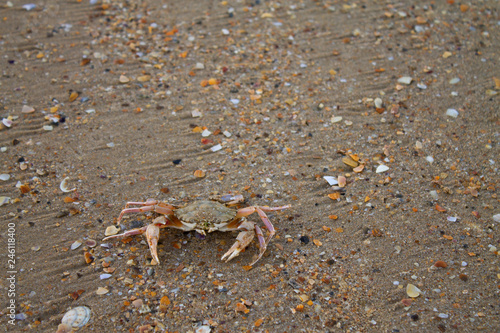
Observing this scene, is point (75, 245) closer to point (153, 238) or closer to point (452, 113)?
point (153, 238)

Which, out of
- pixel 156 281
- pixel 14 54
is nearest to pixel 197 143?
pixel 156 281

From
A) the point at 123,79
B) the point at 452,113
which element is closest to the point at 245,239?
the point at 123,79

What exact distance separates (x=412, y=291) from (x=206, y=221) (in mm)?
1899

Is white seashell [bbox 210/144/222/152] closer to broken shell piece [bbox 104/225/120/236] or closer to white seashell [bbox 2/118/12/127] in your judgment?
broken shell piece [bbox 104/225/120/236]

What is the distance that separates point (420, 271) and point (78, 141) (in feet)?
12.8

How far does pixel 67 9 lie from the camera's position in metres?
6.37

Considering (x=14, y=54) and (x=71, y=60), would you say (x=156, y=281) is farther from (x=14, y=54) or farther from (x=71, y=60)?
(x=14, y=54)

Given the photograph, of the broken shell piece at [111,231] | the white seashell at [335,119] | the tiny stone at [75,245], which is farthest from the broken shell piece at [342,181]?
the tiny stone at [75,245]

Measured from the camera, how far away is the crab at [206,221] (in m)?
3.77

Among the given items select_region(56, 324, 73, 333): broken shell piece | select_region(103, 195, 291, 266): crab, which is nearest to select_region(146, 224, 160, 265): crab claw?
select_region(103, 195, 291, 266): crab

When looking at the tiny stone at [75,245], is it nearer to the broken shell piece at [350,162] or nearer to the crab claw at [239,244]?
the crab claw at [239,244]

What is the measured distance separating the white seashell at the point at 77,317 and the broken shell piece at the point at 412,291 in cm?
272

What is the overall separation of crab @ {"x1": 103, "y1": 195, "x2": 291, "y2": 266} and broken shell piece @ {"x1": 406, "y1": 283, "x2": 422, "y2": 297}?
1.26 m

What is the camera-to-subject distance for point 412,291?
11.8ft
